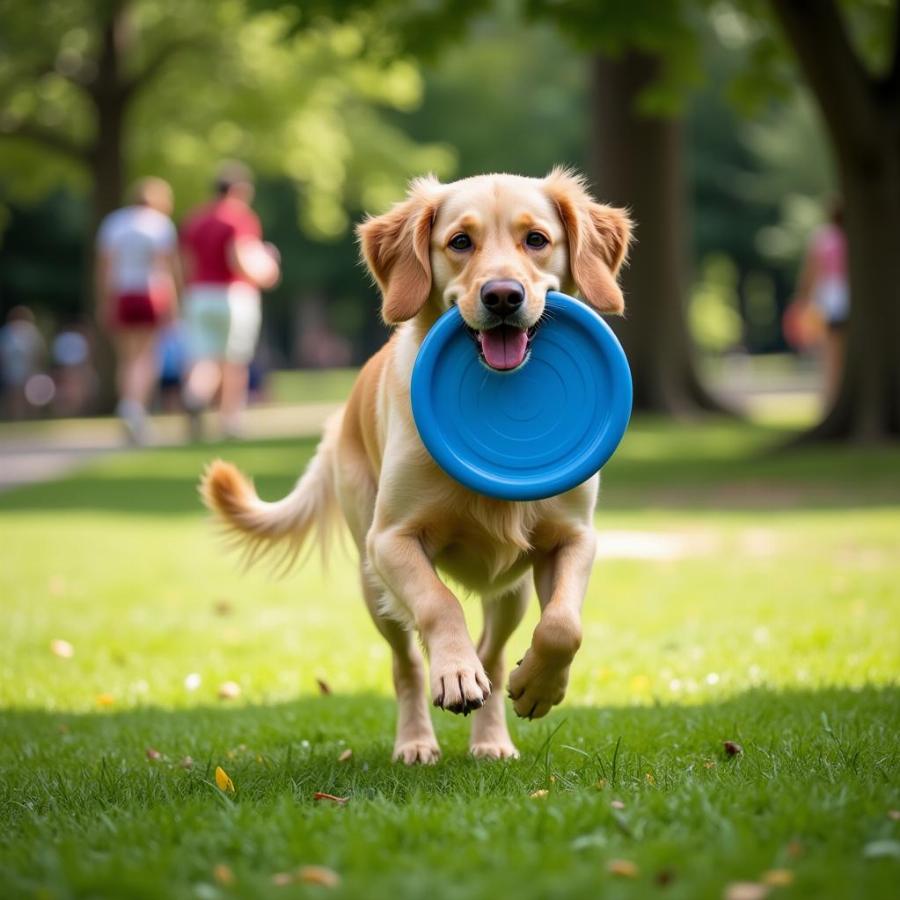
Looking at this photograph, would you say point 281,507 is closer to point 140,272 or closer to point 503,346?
point 503,346

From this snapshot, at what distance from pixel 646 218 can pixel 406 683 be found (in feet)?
50.8

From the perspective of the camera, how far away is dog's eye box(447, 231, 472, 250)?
4.72m

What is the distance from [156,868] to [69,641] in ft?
14.5

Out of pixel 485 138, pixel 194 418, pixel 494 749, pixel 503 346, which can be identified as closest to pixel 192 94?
pixel 194 418

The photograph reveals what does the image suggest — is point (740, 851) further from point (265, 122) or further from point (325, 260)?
point (325, 260)

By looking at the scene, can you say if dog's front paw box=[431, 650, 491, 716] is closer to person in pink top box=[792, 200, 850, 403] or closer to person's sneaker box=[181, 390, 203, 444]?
person in pink top box=[792, 200, 850, 403]

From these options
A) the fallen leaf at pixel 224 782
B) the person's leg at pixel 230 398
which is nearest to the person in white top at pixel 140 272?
the person's leg at pixel 230 398

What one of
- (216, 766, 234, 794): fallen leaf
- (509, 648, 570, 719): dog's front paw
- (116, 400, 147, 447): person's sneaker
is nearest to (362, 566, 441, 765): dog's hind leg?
(509, 648, 570, 719): dog's front paw

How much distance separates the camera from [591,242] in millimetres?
4930

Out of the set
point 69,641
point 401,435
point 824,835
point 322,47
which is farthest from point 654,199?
point 824,835

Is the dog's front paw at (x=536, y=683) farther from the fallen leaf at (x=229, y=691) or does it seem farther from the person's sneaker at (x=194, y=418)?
the person's sneaker at (x=194, y=418)

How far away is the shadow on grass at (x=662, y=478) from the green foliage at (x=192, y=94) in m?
11.2

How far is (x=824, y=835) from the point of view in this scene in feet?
10.5

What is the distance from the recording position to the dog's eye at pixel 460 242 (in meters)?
4.72
